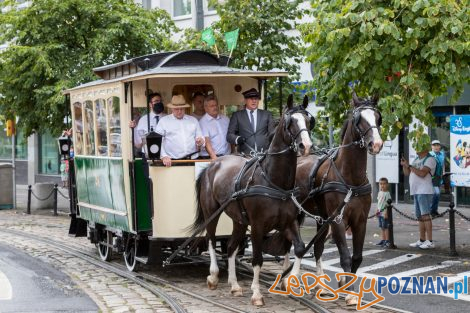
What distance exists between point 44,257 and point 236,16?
6.48 metres

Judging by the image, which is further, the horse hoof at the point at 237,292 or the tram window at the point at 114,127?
the tram window at the point at 114,127

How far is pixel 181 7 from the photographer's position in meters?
32.6

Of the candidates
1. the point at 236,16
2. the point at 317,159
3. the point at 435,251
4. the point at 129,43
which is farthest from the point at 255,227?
the point at 129,43

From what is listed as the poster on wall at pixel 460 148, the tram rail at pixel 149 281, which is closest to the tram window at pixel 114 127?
the tram rail at pixel 149 281

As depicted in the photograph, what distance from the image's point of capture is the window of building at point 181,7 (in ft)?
106

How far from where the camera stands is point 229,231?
1224 centimetres

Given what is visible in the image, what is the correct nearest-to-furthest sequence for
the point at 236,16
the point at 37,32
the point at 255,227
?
1. the point at 255,227
2. the point at 236,16
3. the point at 37,32

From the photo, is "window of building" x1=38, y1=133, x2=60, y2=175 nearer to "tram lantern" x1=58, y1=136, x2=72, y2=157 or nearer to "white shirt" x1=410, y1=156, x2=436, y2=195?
"tram lantern" x1=58, y1=136, x2=72, y2=157

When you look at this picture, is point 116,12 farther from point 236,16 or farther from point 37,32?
point 236,16

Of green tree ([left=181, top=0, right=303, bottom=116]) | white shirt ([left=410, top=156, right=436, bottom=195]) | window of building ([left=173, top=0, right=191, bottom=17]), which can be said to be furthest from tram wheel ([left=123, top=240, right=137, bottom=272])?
window of building ([left=173, top=0, right=191, bottom=17])

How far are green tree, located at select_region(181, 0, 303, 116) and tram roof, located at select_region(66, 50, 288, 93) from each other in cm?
498

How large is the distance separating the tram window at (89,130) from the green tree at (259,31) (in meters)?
4.46

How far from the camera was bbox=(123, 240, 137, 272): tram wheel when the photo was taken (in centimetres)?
1280

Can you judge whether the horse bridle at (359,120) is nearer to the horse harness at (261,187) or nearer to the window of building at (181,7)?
the horse harness at (261,187)
